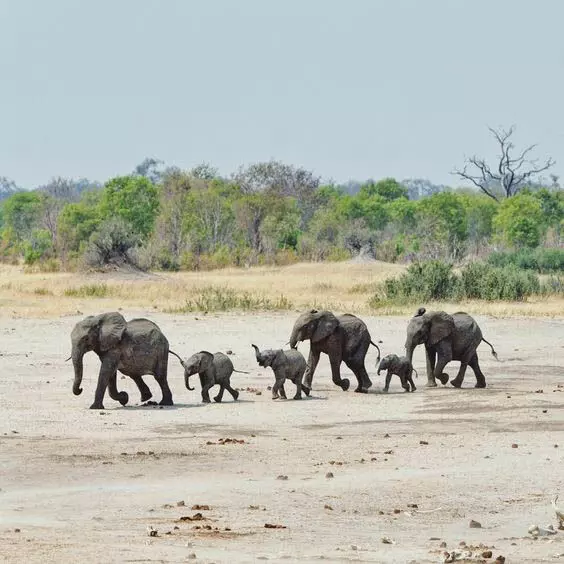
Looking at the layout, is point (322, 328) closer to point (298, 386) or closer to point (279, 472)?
point (298, 386)

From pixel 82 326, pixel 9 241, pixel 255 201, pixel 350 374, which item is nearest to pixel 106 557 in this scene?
pixel 82 326

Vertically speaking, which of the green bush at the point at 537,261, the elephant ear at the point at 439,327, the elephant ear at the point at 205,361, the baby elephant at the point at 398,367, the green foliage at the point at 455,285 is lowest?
the baby elephant at the point at 398,367

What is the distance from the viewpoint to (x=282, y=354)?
2062 cm

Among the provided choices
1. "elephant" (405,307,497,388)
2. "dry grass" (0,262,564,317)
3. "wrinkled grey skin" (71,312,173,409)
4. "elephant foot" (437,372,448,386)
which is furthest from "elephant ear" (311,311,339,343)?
"dry grass" (0,262,564,317)

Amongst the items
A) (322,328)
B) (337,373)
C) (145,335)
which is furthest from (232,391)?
(337,373)

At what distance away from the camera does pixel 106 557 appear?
9.69 meters

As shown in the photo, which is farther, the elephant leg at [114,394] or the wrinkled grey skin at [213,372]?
the wrinkled grey skin at [213,372]

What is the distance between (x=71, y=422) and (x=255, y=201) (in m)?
70.8

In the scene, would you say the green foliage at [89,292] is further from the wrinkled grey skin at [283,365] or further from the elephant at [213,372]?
the elephant at [213,372]

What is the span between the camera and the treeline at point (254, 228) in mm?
72562

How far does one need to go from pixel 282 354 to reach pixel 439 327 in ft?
11.0

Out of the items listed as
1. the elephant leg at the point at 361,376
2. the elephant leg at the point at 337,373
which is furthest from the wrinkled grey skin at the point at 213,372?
the elephant leg at the point at 361,376

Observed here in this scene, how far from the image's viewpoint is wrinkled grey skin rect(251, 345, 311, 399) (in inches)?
806

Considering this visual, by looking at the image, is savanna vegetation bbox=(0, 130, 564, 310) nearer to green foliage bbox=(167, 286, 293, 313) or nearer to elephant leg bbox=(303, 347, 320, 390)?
green foliage bbox=(167, 286, 293, 313)
